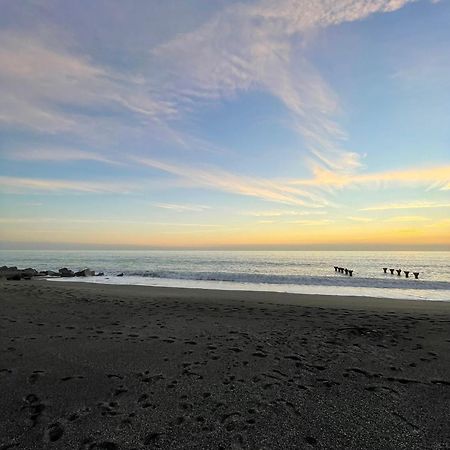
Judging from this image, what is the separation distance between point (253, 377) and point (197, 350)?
6.62 ft

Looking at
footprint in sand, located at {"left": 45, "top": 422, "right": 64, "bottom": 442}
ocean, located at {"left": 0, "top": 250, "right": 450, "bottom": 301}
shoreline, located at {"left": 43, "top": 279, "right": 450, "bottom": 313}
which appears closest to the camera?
footprint in sand, located at {"left": 45, "top": 422, "right": 64, "bottom": 442}

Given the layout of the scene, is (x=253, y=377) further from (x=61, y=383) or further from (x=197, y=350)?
(x=61, y=383)

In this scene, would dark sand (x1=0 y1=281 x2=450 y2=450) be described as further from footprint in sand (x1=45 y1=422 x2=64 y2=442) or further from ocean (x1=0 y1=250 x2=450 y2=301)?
ocean (x1=0 y1=250 x2=450 y2=301)

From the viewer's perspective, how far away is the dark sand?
4156mm

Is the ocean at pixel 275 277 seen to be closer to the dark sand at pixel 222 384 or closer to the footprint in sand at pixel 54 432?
the dark sand at pixel 222 384

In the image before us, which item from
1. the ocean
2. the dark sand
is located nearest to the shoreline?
the ocean

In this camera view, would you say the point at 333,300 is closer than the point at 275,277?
Yes

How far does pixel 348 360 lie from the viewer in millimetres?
7090

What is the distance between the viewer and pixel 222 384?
5.73 metres

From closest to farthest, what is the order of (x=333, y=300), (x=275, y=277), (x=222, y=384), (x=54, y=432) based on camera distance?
(x=54, y=432) < (x=222, y=384) < (x=333, y=300) < (x=275, y=277)

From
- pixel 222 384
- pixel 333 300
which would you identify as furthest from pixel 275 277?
pixel 222 384

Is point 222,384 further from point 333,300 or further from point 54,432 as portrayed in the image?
point 333,300

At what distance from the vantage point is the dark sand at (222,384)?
416 centimetres

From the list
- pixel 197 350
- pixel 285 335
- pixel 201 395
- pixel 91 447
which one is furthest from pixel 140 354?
pixel 285 335
